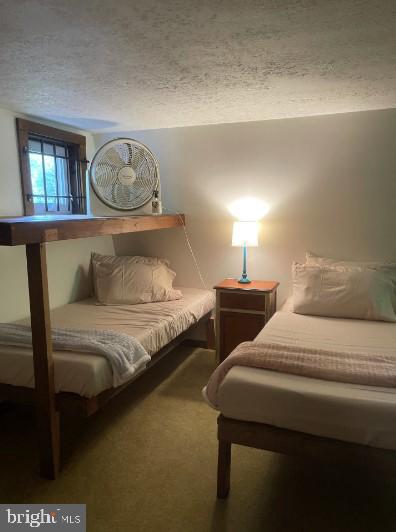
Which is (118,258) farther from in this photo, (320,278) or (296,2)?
(296,2)

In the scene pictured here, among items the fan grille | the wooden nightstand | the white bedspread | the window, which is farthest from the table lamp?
the window

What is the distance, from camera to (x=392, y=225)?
2.89 m

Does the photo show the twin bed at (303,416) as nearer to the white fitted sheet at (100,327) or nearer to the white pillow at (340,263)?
the white fitted sheet at (100,327)

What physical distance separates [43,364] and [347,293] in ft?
6.54

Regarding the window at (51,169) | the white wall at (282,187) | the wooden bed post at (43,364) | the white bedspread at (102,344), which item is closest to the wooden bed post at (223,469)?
the white bedspread at (102,344)

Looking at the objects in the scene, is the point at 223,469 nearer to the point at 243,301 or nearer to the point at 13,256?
the point at 243,301

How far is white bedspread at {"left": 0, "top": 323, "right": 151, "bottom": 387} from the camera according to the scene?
6.42 ft

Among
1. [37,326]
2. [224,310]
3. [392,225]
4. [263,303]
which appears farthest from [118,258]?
[392,225]

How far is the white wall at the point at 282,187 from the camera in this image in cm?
290

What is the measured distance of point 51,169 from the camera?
3.12 meters

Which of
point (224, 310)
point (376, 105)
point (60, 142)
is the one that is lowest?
point (224, 310)

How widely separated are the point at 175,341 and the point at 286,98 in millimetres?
1940

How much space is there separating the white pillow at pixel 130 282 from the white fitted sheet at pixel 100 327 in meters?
0.07

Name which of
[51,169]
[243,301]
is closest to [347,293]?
[243,301]
